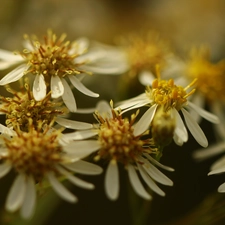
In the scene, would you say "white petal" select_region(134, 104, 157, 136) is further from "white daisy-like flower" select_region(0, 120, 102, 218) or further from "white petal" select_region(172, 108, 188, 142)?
"white daisy-like flower" select_region(0, 120, 102, 218)

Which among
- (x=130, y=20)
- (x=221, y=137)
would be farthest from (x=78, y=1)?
(x=221, y=137)

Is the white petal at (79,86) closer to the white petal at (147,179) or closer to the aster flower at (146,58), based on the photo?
the white petal at (147,179)

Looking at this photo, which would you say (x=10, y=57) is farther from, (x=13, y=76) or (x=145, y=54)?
(x=145, y=54)

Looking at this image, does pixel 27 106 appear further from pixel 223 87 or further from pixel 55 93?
pixel 223 87

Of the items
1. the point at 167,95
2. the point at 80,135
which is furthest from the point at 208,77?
the point at 80,135

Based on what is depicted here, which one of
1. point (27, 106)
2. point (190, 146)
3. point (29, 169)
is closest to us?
point (29, 169)

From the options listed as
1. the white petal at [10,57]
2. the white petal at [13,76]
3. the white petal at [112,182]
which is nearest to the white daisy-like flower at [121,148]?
the white petal at [112,182]

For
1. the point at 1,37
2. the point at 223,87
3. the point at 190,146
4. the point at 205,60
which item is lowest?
the point at 190,146
